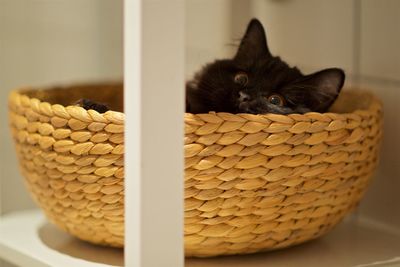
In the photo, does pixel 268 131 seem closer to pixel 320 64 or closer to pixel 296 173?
pixel 296 173

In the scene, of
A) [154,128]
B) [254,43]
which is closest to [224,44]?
[254,43]

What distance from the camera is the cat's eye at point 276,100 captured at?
1237 millimetres

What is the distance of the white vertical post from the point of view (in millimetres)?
828

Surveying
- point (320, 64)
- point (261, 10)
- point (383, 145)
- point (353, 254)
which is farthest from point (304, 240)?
point (261, 10)

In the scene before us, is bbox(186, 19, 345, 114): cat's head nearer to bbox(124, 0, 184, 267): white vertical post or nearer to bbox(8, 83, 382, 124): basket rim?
bbox(8, 83, 382, 124): basket rim

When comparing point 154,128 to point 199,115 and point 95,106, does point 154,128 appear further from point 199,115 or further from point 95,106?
point 95,106

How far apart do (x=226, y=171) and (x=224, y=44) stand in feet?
2.15

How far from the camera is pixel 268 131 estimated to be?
102 cm

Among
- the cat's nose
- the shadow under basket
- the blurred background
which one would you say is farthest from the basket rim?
the blurred background

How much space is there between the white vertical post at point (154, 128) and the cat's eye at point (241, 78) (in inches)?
16.6

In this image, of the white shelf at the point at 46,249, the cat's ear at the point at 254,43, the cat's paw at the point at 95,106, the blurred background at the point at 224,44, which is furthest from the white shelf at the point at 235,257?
the cat's ear at the point at 254,43

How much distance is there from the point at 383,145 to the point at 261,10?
0.40 m

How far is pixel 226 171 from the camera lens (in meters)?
1.02

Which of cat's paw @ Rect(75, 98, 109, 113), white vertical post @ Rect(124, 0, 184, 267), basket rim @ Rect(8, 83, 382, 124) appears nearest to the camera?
white vertical post @ Rect(124, 0, 184, 267)
